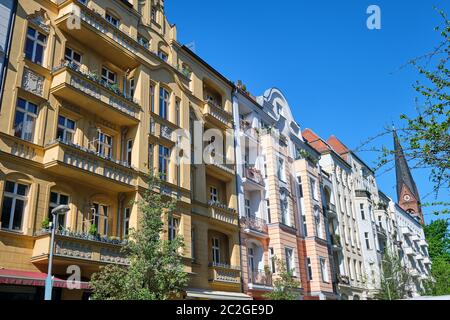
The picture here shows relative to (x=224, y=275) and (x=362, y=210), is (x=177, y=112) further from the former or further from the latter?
(x=362, y=210)

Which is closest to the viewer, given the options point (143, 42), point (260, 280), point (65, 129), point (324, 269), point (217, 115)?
point (65, 129)

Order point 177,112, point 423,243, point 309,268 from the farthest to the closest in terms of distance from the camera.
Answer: point 423,243 → point 309,268 → point 177,112

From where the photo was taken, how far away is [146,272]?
1536 centimetres

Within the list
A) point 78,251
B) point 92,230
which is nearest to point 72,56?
point 92,230

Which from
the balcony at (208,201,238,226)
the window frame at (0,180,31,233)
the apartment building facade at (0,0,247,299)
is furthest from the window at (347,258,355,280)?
the window frame at (0,180,31,233)

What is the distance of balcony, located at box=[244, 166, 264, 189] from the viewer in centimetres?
2917

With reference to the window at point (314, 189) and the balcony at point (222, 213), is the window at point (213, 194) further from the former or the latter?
the window at point (314, 189)

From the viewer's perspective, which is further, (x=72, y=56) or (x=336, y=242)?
(x=336, y=242)

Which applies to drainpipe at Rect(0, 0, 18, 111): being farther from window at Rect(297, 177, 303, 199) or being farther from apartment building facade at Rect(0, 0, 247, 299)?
window at Rect(297, 177, 303, 199)

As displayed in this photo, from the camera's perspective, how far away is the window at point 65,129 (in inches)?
714

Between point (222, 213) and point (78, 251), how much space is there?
10659 mm

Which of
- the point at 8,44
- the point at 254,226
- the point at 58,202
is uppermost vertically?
the point at 8,44

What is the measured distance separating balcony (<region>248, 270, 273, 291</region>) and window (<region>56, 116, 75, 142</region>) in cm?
1349

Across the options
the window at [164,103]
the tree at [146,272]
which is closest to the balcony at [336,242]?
the window at [164,103]
